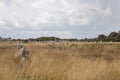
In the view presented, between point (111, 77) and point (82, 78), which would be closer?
point (82, 78)

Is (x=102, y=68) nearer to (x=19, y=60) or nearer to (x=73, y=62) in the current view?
(x=73, y=62)

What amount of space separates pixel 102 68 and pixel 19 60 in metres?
3.05

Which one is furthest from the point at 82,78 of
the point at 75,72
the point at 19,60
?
the point at 19,60

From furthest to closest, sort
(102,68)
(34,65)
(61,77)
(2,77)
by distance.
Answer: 1. (102,68)
2. (34,65)
3. (61,77)
4. (2,77)

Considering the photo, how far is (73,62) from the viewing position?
36.0 feet

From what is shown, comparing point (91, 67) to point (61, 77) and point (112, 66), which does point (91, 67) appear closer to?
point (112, 66)

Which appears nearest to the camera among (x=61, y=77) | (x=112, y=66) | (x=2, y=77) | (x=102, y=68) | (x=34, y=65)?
(x=2, y=77)

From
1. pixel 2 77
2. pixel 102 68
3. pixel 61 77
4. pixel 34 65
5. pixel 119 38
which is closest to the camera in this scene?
pixel 2 77

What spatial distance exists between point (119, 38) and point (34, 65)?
78370 millimetres

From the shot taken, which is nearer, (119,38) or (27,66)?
(27,66)

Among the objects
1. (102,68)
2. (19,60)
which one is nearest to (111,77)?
(102,68)

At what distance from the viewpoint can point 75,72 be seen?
9312 millimetres

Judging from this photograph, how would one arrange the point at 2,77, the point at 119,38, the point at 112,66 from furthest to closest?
the point at 119,38
the point at 112,66
the point at 2,77

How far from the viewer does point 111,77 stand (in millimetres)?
10047
